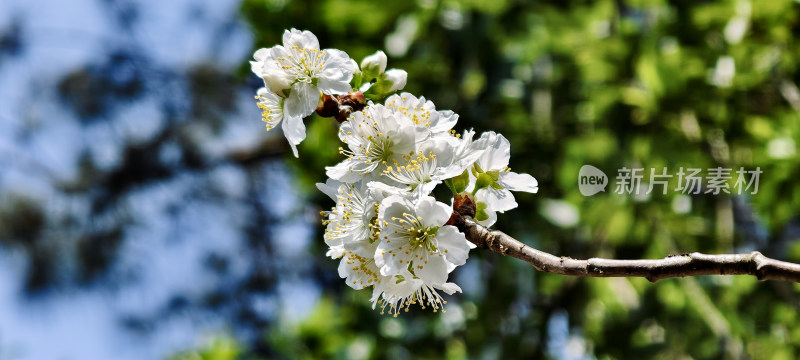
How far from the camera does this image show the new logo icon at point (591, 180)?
1.55 metres

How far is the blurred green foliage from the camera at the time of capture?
1513 mm

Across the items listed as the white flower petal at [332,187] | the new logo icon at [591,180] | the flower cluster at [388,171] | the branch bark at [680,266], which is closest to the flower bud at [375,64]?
the flower cluster at [388,171]

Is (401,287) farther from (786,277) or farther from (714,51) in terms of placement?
(714,51)

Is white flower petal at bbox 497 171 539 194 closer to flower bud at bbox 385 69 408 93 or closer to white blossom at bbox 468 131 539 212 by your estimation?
white blossom at bbox 468 131 539 212

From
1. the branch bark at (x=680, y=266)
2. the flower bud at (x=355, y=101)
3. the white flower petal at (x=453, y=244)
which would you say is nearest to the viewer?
the branch bark at (x=680, y=266)

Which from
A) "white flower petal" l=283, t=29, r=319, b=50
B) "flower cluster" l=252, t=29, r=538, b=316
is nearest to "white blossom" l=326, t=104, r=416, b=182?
"flower cluster" l=252, t=29, r=538, b=316

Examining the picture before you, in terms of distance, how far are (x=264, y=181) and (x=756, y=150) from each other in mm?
1779

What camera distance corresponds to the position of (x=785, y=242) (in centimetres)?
176

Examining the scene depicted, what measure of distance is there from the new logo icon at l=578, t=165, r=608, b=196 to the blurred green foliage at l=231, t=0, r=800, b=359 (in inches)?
0.7

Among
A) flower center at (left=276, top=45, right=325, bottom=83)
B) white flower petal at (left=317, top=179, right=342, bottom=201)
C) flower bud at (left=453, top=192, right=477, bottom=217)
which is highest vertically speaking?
flower center at (left=276, top=45, right=325, bottom=83)

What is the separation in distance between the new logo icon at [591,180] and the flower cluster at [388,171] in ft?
3.17

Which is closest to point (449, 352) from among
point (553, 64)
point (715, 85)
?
point (553, 64)

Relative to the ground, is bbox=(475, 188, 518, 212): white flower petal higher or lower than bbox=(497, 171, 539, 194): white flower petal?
lower

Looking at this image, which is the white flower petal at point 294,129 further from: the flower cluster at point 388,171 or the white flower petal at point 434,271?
the white flower petal at point 434,271
